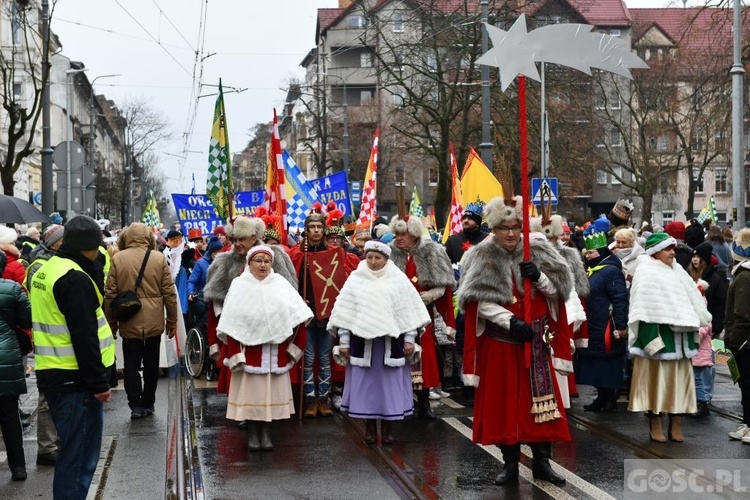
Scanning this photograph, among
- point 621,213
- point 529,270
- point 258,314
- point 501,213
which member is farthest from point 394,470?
point 621,213

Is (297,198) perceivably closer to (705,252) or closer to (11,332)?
(705,252)

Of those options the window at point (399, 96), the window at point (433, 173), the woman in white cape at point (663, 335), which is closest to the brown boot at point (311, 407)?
the woman in white cape at point (663, 335)

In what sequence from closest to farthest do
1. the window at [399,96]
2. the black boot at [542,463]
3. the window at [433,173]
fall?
1. the black boot at [542,463]
2. the window at [399,96]
3. the window at [433,173]

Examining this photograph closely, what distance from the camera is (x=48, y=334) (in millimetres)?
6691

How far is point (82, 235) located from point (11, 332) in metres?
1.84

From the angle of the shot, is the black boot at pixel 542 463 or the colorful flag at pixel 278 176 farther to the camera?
the colorful flag at pixel 278 176

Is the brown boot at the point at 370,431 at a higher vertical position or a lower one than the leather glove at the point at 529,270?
lower

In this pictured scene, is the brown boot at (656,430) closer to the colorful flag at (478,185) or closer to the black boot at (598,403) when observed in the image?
the black boot at (598,403)

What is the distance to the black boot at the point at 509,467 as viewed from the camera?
8.18m

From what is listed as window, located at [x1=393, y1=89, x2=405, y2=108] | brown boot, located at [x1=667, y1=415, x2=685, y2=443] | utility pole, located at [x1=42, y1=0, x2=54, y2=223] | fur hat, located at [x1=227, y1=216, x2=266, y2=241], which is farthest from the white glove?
window, located at [x1=393, y1=89, x2=405, y2=108]

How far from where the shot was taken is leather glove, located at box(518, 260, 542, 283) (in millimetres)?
7773

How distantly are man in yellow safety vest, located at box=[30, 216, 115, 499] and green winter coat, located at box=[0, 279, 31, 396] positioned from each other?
141 cm

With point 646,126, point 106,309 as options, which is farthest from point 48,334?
point 646,126

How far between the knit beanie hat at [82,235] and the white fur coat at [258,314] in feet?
9.52
